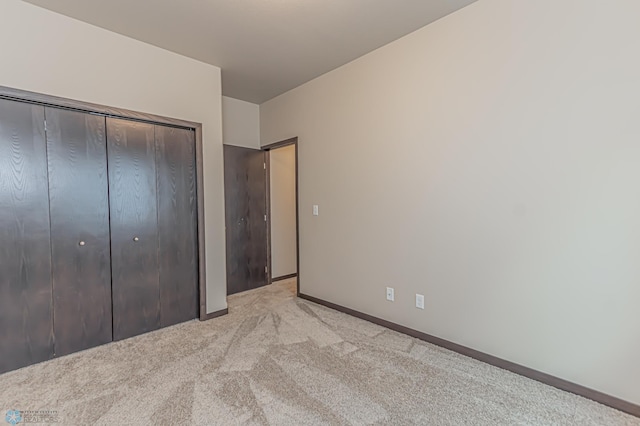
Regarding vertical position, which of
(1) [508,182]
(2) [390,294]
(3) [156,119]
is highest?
(3) [156,119]

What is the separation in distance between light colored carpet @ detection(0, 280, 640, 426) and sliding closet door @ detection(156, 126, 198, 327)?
1.25 feet

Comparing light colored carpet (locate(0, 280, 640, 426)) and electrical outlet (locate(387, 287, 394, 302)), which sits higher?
electrical outlet (locate(387, 287, 394, 302))

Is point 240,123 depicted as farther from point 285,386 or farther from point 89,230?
point 285,386

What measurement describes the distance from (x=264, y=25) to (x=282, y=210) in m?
2.66

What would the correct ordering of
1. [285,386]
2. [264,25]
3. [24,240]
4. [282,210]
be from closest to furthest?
1. [285,386]
2. [24,240]
3. [264,25]
4. [282,210]

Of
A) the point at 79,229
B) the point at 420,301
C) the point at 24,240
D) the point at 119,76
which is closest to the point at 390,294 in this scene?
the point at 420,301

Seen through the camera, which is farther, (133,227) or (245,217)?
(245,217)

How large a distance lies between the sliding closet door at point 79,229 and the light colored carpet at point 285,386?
23 centimetres

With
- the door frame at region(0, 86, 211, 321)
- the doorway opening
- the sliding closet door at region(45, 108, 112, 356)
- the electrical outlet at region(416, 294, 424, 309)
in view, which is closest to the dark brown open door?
the doorway opening

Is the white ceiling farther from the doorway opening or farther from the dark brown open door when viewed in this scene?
the dark brown open door

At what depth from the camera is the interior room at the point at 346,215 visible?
1780 mm

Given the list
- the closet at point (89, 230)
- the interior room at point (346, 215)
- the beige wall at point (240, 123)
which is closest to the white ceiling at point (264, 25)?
the interior room at point (346, 215)

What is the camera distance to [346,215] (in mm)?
3279

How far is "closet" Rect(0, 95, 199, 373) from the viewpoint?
221cm
